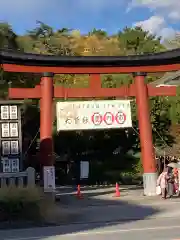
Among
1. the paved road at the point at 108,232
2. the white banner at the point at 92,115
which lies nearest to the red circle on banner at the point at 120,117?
the white banner at the point at 92,115

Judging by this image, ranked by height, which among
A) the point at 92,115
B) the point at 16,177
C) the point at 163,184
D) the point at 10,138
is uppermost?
the point at 92,115

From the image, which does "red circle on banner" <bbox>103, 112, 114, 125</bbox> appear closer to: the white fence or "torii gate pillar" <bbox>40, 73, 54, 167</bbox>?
"torii gate pillar" <bbox>40, 73, 54, 167</bbox>

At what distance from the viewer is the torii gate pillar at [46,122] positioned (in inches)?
894

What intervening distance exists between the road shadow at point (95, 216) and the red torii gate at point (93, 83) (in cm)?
289

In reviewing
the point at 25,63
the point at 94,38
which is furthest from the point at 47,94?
the point at 94,38

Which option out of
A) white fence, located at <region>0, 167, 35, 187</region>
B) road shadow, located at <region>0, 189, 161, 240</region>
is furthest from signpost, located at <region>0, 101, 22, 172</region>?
road shadow, located at <region>0, 189, 161, 240</region>

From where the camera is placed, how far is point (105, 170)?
128 feet

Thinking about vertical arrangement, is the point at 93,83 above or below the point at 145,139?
above

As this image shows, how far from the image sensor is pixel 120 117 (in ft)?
77.8

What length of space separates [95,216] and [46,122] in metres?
8.02

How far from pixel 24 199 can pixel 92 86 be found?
10663 millimetres

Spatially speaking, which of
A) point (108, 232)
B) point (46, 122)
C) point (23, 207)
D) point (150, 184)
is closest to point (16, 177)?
point (46, 122)

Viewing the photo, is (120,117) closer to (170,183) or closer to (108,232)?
(170,183)

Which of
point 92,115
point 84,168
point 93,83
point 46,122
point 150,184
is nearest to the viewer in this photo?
point 150,184
